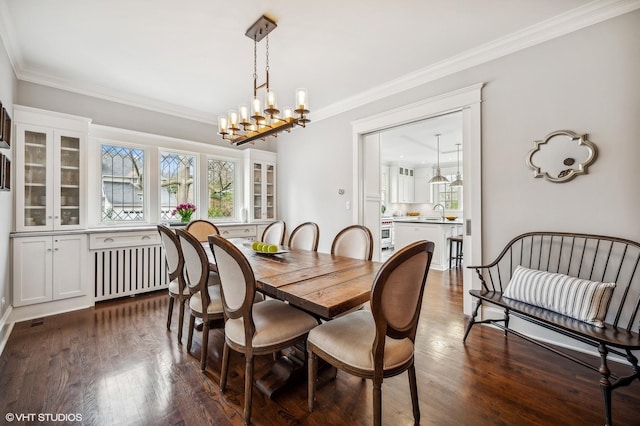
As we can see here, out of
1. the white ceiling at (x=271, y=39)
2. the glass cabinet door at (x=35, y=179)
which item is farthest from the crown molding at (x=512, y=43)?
the glass cabinet door at (x=35, y=179)

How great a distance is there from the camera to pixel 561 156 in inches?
90.4

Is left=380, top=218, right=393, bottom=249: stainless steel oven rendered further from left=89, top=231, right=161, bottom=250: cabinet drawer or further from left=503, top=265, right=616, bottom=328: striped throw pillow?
left=89, top=231, right=161, bottom=250: cabinet drawer

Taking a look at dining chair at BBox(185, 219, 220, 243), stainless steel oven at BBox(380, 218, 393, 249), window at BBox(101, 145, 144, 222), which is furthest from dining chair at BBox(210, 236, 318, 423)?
stainless steel oven at BBox(380, 218, 393, 249)

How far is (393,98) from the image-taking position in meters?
3.45

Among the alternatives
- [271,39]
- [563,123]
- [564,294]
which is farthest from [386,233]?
[271,39]

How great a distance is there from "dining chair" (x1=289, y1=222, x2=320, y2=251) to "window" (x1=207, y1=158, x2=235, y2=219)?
80.3 inches

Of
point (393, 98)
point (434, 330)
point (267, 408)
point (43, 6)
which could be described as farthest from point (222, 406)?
point (393, 98)

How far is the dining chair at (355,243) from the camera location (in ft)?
8.08

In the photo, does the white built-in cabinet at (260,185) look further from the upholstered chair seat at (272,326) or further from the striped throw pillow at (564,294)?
the striped throw pillow at (564,294)

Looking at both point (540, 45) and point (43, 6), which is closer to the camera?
point (43, 6)

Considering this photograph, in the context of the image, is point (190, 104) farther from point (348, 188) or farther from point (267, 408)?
point (267, 408)

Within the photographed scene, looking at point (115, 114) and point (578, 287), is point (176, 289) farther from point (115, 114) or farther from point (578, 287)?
point (578, 287)

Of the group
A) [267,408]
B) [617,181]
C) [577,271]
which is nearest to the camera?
[267,408]

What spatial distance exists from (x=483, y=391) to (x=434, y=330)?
893 mm
